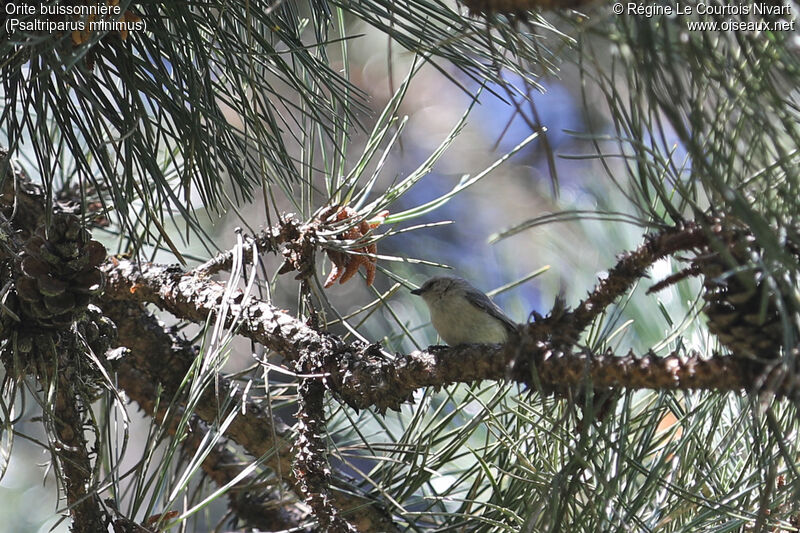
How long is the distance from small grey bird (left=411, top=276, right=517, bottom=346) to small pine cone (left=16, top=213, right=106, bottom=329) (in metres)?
0.84

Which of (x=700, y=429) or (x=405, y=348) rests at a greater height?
(x=405, y=348)

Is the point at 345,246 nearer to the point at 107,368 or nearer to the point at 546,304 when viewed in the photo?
the point at 107,368

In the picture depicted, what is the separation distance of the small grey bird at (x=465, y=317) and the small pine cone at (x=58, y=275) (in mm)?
844

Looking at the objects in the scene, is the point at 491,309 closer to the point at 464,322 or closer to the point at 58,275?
the point at 464,322

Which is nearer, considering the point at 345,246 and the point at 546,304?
the point at 345,246

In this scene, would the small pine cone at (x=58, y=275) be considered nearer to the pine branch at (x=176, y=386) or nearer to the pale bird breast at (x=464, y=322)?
the pine branch at (x=176, y=386)

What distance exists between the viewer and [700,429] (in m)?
0.91

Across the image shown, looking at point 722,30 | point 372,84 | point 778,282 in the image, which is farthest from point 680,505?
point 372,84

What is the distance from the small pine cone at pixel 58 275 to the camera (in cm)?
84

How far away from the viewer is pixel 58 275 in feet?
2.80

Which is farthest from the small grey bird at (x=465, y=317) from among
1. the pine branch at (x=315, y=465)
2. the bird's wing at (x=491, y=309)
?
the pine branch at (x=315, y=465)

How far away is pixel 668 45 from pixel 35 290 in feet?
2.21

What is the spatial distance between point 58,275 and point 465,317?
0.94 metres

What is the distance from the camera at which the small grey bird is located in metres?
1.62
